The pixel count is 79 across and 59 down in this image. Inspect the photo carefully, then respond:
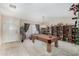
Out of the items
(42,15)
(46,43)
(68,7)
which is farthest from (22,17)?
(68,7)

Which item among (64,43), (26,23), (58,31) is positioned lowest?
(64,43)

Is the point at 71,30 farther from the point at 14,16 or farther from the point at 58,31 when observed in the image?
the point at 14,16

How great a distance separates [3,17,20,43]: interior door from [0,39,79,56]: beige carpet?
0.12 meters

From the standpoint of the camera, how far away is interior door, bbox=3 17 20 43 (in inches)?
68.6

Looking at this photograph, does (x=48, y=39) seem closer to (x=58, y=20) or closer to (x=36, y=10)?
(x=58, y=20)

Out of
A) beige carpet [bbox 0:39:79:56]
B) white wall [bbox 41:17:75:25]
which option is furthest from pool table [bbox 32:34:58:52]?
white wall [bbox 41:17:75:25]

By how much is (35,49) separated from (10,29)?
651 millimetres

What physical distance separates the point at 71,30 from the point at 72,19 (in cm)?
22

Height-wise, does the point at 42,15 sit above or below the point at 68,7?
below

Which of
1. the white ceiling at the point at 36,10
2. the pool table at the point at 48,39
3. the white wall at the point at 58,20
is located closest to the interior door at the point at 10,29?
the white ceiling at the point at 36,10

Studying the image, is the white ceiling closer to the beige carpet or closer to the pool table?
the pool table

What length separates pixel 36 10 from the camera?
179 cm

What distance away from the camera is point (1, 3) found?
1737mm

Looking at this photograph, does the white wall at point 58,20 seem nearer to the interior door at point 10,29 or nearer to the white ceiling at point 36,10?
the white ceiling at point 36,10
